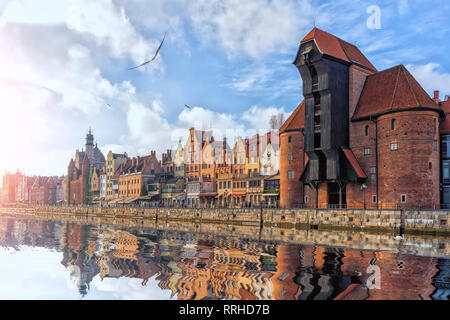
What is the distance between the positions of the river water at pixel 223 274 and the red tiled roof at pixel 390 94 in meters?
25.5

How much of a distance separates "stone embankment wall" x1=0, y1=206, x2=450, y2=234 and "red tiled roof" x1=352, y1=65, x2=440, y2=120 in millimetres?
12174

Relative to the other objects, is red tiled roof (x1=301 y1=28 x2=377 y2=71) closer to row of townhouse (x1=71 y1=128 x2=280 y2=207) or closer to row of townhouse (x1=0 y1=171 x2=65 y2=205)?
row of townhouse (x1=71 y1=128 x2=280 y2=207)

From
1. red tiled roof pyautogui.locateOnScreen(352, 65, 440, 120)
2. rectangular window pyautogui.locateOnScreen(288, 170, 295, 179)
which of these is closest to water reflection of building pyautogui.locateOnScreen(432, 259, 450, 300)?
red tiled roof pyautogui.locateOnScreen(352, 65, 440, 120)

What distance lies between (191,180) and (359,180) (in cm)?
4847

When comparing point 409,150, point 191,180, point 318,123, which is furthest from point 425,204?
point 191,180

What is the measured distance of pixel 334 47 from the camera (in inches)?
1962

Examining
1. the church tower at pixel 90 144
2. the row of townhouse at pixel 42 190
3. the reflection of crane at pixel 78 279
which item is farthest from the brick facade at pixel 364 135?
the row of townhouse at pixel 42 190

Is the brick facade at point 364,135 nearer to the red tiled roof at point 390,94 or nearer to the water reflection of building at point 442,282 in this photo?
the red tiled roof at point 390,94

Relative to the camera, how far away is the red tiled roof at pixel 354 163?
151ft

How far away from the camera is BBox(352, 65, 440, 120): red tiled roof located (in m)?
43.9

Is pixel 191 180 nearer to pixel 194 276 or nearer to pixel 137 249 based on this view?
pixel 137 249

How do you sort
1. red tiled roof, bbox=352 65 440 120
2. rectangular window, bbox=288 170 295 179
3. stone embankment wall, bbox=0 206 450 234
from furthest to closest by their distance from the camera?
rectangular window, bbox=288 170 295 179, red tiled roof, bbox=352 65 440 120, stone embankment wall, bbox=0 206 450 234

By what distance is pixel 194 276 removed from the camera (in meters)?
15.2

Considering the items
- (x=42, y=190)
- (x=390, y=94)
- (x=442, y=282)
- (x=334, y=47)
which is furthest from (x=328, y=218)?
(x=42, y=190)
